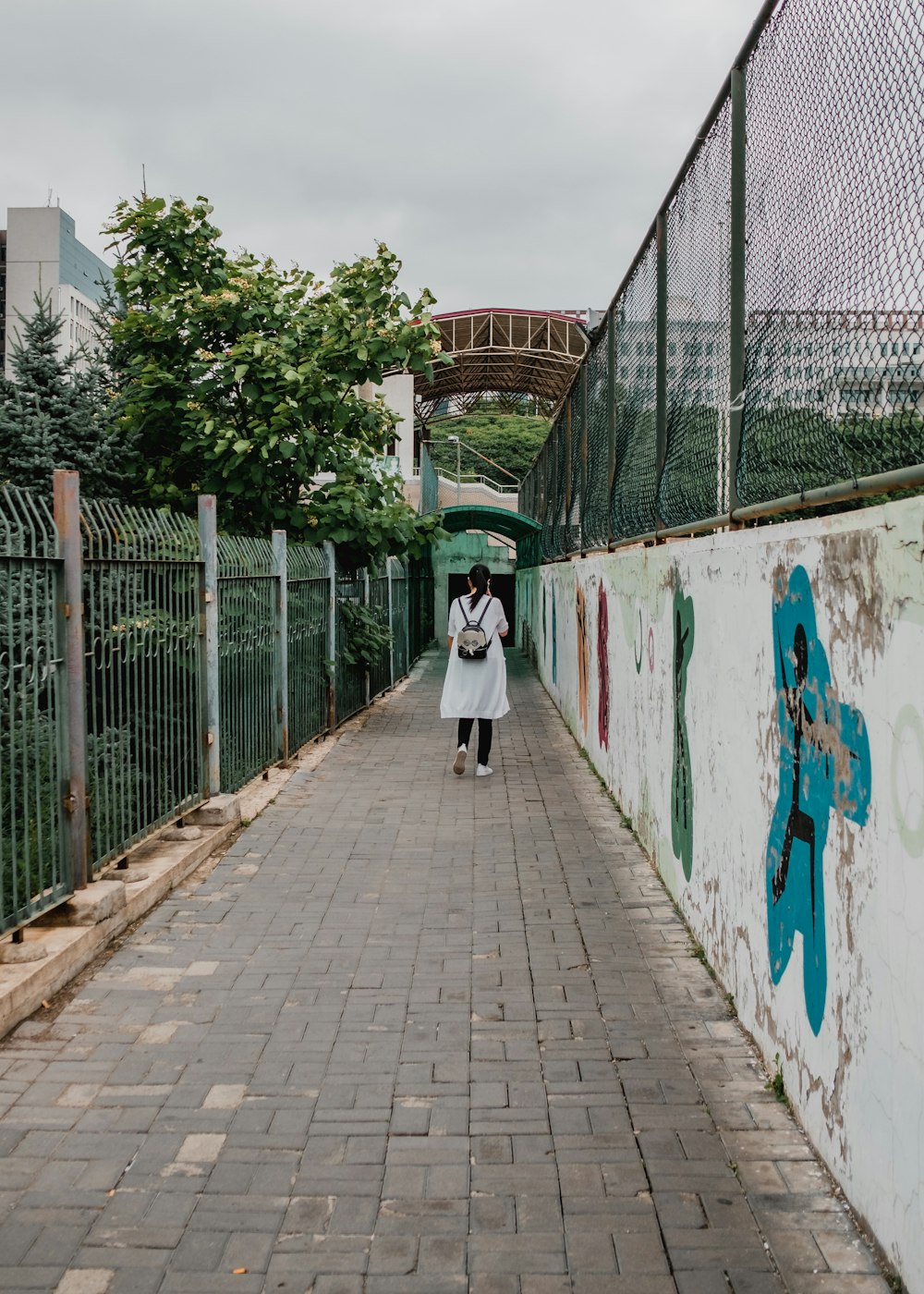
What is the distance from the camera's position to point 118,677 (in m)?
6.38

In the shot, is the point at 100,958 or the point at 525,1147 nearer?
the point at 525,1147

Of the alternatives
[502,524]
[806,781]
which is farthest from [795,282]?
[502,524]

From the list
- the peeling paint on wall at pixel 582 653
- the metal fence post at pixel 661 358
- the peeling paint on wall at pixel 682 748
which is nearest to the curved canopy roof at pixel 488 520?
the peeling paint on wall at pixel 582 653

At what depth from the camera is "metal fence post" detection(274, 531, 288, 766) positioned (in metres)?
10.5

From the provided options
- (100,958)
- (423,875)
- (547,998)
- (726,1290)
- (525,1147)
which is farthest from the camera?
(423,875)

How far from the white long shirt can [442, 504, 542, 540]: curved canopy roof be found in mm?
14106

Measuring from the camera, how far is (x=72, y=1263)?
2.97m

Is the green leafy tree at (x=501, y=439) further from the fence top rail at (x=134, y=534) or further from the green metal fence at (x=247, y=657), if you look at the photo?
the fence top rail at (x=134, y=534)

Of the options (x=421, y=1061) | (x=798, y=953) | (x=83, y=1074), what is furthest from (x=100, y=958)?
(x=798, y=953)

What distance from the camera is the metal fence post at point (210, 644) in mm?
8070

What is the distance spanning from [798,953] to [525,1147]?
96 centimetres

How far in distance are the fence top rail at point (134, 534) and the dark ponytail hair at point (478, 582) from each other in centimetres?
272

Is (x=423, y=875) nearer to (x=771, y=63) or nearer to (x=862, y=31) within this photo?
(x=771, y=63)

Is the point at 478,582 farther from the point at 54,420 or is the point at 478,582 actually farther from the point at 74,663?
the point at 74,663
